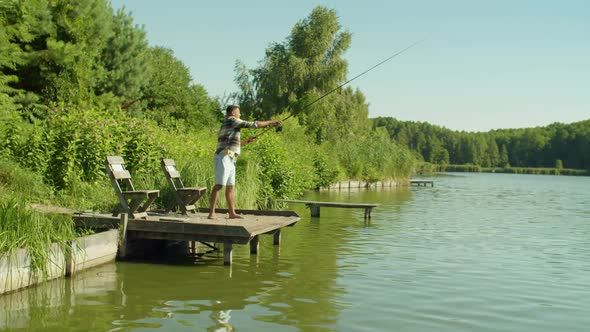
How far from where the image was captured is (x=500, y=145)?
605ft

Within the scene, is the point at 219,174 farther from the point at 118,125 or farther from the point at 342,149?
the point at 342,149

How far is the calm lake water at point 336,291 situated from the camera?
747 centimetres

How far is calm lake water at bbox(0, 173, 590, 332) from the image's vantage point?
7473 millimetres

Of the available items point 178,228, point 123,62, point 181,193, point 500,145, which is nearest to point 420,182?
point 123,62

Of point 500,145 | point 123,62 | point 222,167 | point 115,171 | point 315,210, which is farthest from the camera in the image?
point 500,145

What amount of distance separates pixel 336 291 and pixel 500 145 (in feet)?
605

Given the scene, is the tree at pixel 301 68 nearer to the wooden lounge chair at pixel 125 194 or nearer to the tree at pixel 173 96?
the tree at pixel 173 96

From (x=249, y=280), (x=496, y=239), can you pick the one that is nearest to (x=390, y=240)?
(x=496, y=239)

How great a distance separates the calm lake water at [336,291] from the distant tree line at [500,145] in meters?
136

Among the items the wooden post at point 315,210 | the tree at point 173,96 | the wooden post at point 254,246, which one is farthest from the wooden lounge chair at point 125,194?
the tree at point 173,96

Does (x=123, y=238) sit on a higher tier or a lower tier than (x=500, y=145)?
lower

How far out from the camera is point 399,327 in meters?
7.45

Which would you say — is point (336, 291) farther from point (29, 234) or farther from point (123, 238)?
point (29, 234)

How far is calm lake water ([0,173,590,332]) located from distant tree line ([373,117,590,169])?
13630cm
